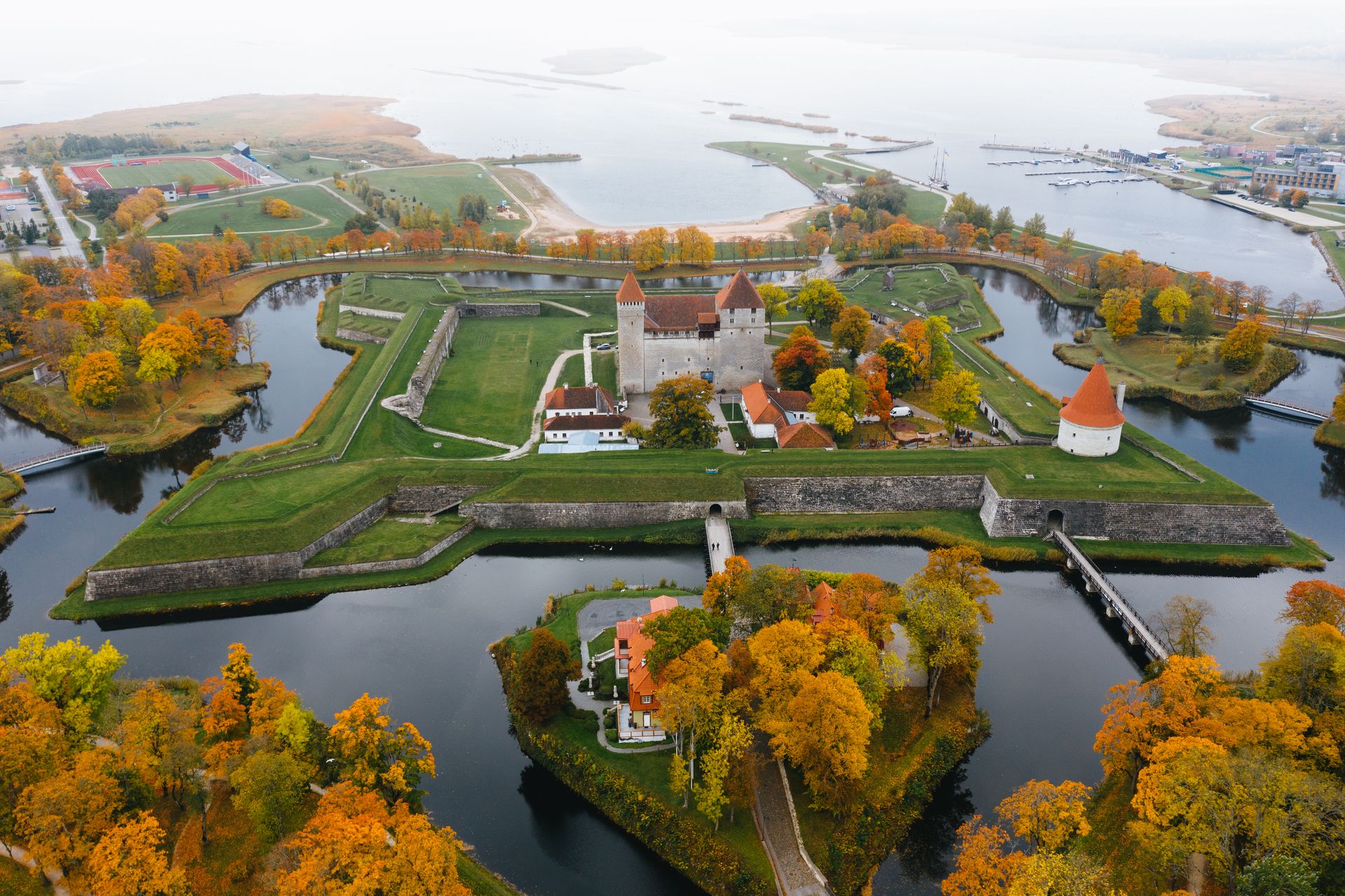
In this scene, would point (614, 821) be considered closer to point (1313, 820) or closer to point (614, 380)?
point (1313, 820)

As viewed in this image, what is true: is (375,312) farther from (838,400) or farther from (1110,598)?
(1110,598)

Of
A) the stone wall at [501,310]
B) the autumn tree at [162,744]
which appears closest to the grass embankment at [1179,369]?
the stone wall at [501,310]

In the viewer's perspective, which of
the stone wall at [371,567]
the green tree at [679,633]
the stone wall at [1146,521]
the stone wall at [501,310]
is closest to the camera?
the green tree at [679,633]

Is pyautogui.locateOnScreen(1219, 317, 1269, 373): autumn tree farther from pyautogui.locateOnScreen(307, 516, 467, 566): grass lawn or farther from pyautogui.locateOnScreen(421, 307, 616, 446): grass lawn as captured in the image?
pyautogui.locateOnScreen(307, 516, 467, 566): grass lawn

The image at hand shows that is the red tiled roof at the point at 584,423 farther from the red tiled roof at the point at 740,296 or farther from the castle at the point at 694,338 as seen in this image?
the red tiled roof at the point at 740,296

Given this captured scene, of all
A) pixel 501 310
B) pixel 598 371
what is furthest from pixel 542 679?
pixel 501 310

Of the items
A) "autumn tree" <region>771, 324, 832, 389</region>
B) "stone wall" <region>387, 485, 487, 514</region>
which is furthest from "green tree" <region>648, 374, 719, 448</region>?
"stone wall" <region>387, 485, 487, 514</region>
